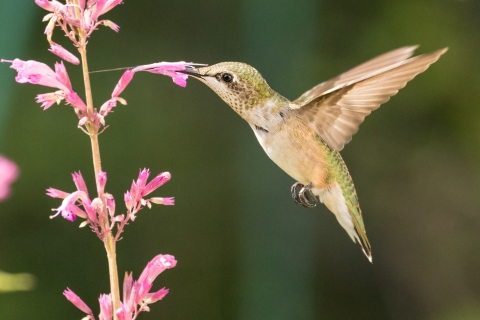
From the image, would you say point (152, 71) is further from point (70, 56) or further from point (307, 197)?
point (307, 197)

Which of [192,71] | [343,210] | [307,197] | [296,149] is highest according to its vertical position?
[192,71]

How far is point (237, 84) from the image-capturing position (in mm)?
1823

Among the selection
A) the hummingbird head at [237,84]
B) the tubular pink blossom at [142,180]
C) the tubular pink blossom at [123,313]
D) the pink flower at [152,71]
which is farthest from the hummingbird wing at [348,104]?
the tubular pink blossom at [123,313]

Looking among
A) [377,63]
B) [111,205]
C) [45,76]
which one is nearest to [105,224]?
[111,205]

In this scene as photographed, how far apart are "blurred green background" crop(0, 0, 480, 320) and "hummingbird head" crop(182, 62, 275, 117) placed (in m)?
1.62

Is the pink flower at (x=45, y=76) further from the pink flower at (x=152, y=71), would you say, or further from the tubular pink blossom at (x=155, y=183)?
the tubular pink blossom at (x=155, y=183)

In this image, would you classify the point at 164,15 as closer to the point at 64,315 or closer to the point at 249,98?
the point at 64,315

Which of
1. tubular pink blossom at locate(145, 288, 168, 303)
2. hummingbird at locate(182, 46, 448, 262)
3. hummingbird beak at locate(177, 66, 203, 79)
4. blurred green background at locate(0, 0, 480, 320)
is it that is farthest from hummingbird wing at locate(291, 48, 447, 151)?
blurred green background at locate(0, 0, 480, 320)

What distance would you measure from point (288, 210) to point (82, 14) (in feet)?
9.41

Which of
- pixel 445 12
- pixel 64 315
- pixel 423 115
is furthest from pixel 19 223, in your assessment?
pixel 445 12

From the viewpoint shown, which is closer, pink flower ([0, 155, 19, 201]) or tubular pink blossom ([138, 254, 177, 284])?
pink flower ([0, 155, 19, 201])

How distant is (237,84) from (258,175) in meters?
2.04

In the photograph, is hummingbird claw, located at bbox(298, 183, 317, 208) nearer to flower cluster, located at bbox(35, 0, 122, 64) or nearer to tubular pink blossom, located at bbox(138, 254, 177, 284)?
tubular pink blossom, located at bbox(138, 254, 177, 284)

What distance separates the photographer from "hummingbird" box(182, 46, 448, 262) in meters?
1.71
